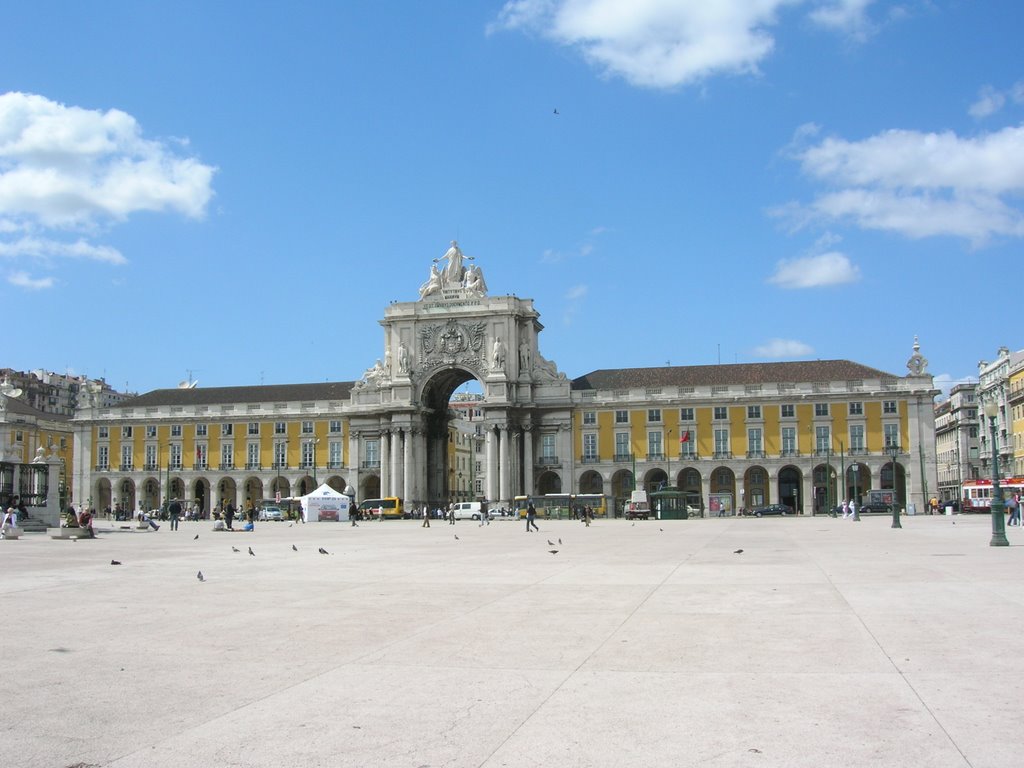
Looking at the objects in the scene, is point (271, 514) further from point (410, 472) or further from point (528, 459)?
point (528, 459)

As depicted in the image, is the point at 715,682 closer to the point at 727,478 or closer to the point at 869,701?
the point at 869,701

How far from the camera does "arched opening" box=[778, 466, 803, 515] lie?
309ft

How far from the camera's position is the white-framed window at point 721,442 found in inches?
3711

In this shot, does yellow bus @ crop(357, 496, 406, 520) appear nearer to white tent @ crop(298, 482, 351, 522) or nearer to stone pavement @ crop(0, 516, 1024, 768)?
white tent @ crop(298, 482, 351, 522)

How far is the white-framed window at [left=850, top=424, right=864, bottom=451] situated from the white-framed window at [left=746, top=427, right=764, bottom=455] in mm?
7580

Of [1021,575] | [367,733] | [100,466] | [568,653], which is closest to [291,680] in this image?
[367,733]

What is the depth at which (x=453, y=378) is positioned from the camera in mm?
103875

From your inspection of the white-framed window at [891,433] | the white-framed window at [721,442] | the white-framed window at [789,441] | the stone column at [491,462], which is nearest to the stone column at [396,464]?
the stone column at [491,462]

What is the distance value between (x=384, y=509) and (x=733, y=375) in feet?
113

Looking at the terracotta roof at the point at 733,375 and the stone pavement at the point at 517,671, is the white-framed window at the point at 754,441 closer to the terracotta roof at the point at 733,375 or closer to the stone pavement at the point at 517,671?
the terracotta roof at the point at 733,375

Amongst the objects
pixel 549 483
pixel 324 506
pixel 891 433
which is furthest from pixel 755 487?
pixel 324 506

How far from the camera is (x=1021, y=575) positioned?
1927 centimetres

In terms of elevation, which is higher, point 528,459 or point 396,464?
point 528,459

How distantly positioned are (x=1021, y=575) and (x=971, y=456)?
112 metres
